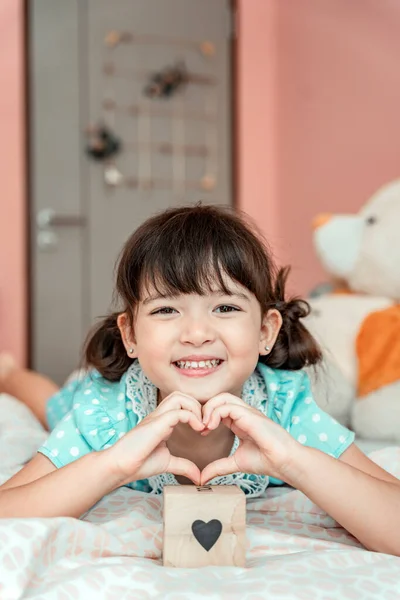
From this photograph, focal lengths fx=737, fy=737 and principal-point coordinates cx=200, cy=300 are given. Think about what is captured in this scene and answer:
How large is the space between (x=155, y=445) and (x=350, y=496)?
0.25 m

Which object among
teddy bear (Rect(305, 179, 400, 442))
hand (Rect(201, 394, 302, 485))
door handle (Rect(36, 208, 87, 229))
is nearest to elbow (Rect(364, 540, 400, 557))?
hand (Rect(201, 394, 302, 485))

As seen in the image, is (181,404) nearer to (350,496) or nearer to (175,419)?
(175,419)

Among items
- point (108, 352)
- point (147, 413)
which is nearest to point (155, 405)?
point (147, 413)

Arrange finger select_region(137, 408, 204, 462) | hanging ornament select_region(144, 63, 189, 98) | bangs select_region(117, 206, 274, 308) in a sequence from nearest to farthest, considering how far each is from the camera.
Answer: finger select_region(137, 408, 204, 462)
bangs select_region(117, 206, 274, 308)
hanging ornament select_region(144, 63, 189, 98)

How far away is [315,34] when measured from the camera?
316 cm

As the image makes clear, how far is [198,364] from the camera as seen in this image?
0.97 meters

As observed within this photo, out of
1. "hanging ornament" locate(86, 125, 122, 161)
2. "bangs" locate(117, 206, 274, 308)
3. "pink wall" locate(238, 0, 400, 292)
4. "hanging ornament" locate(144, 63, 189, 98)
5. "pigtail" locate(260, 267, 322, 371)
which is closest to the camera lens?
"bangs" locate(117, 206, 274, 308)

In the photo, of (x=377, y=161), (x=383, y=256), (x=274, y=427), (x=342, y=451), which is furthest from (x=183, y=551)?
(x=377, y=161)

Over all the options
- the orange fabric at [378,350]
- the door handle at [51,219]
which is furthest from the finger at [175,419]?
the door handle at [51,219]

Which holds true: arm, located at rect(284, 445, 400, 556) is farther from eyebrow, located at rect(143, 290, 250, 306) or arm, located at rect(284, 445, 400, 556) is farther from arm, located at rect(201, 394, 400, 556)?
eyebrow, located at rect(143, 290, 250, 306)

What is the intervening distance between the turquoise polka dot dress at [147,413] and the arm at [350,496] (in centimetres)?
13

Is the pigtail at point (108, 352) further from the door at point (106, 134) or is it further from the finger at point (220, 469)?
the door at point (106, 134)

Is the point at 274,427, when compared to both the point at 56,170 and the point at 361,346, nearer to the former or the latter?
the point at 361,346

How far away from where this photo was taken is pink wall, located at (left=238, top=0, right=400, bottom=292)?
8.45ft
